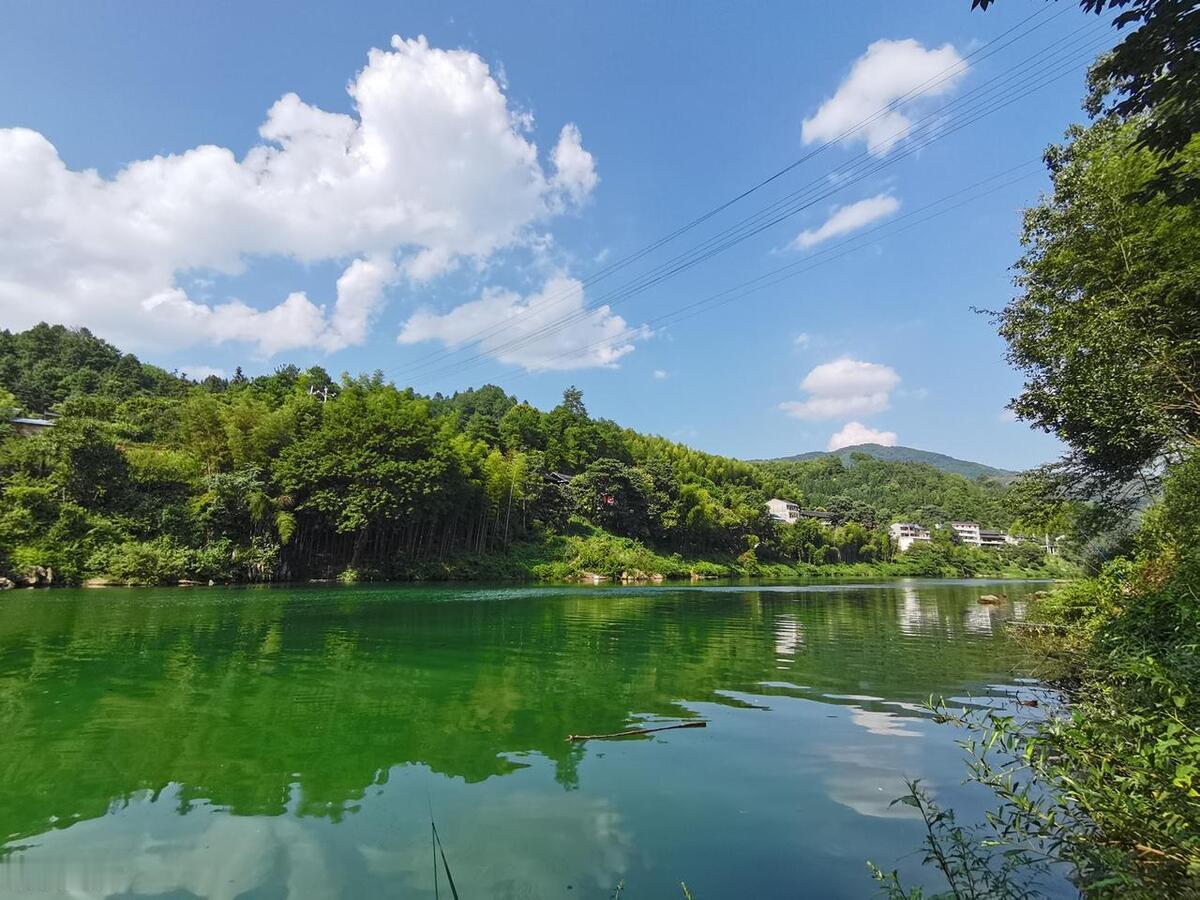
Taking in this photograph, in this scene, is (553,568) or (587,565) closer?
(553,568)

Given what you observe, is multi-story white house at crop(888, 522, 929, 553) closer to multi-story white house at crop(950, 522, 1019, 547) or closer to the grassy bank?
multi-story white house at crop(950, 522, 1019, 547)

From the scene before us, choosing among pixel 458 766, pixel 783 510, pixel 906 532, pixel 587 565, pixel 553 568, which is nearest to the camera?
pixel 458 766

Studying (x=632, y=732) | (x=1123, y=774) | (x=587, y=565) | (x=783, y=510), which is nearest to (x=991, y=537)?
(x=783, y=510)

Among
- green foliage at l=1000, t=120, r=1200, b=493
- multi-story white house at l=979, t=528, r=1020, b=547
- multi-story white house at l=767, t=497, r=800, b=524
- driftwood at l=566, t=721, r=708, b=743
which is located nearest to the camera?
driftwood at l=566, t=721, r=708, b=743

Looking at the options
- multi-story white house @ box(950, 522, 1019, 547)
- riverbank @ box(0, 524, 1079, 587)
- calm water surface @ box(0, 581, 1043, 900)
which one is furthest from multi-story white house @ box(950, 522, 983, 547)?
calm water surface @ box(0, 581, 1043, 900)

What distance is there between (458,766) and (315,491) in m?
31.8

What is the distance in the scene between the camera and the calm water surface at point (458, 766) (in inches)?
158

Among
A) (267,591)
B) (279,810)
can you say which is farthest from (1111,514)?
(267,591)

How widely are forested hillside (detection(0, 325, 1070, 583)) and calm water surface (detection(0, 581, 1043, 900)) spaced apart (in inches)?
501

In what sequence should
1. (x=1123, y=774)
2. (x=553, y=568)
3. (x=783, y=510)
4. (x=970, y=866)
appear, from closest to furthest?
(x=970, y=866)
(x=1123, y=774)
(x=553, y=568)
(x=783, y=510)

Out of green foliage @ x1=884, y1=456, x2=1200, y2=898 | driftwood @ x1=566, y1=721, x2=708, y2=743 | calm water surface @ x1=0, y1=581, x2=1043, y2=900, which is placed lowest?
calm water surface @ x1=0, y1=581, x2=1043, y2=900

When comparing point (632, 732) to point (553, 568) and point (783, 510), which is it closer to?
point (553, 568)

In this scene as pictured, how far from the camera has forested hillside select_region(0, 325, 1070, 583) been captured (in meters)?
28.3

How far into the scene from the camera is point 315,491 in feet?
112
